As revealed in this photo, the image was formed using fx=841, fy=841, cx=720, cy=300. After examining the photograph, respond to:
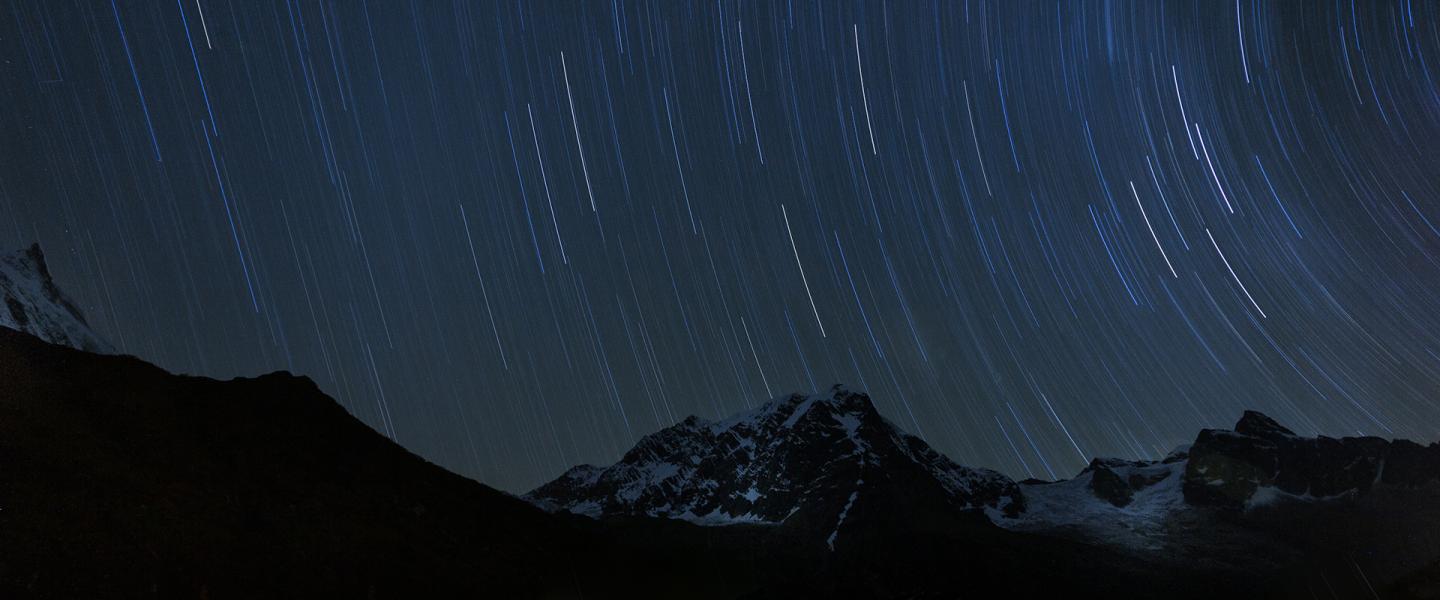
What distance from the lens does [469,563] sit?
77.9 m

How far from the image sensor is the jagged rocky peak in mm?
104625

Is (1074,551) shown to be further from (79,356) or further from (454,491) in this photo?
(79,356)

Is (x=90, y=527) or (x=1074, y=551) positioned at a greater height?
(x=90, y=527)

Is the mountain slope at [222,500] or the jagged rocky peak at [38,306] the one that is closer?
the mountain slope at [222,500]

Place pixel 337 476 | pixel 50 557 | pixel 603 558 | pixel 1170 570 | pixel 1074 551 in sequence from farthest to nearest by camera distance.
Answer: pixel 1074 551, pixel 1170 570, pixel 603 558, pixel 337 476, pixel 50 557

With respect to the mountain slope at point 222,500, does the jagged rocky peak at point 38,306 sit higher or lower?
higher

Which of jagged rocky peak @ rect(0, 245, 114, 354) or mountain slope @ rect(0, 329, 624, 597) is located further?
jagged rocky peak @ rect(0, 245, 114, 354)

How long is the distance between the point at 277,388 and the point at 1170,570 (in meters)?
173

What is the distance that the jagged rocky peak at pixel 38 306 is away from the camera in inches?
4119

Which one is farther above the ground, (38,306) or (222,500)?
(38,306)

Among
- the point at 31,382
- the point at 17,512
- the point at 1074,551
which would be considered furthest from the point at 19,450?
the point at 1074,551

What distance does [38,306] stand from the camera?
111m

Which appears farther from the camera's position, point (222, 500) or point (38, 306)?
point (38, 306)

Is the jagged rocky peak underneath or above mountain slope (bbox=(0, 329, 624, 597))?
above
